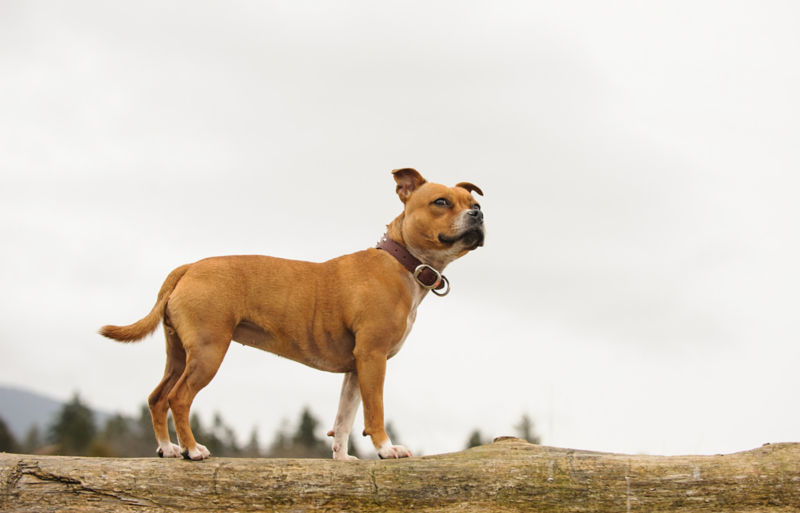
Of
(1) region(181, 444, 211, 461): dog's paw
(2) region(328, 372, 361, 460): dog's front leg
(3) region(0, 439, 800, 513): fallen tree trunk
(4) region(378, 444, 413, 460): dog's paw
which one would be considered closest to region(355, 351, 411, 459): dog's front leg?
(4) region(378, 444, 413, 460): dog's paw

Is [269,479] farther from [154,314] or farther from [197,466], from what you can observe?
[154,314]

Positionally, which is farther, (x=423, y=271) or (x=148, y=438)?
(x=148, y=438)

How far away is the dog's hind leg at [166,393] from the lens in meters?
9.06

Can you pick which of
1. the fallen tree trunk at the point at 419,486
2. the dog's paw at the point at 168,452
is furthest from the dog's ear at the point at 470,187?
the dog's paw at the point at 168,452

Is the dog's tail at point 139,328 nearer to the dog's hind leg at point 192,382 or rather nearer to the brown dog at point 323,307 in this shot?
the brown dog at point 323,307

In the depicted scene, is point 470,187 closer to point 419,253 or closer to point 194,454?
point 419,253

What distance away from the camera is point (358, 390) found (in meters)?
9.88

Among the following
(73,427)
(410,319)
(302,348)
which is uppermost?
(73,427)

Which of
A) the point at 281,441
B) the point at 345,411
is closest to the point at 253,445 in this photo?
the point at 281,441

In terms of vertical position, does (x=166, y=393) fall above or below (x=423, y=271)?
below

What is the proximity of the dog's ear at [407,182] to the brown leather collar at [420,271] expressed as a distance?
1.99ft

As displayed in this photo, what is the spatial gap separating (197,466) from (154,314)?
1.69 metres

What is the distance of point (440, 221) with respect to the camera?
930 centimetres

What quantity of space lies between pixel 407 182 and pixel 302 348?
91.1 inches
